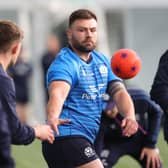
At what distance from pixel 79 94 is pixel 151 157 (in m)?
1.40

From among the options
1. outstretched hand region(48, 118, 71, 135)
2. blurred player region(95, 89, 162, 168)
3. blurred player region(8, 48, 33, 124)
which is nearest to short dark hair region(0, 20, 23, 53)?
outstretched hand region(48, 118, 71, 135)

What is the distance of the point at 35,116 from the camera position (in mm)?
21484

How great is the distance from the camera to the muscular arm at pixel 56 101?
7.29 meters

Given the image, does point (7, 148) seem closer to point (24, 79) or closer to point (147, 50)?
point (24, 79)

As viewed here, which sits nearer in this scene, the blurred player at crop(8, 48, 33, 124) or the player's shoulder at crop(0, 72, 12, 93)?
the player's shoulder at crop(0, 72, 12, 93)

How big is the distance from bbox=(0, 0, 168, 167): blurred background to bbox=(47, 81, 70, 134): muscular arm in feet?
37.8

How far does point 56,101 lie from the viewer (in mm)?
7598

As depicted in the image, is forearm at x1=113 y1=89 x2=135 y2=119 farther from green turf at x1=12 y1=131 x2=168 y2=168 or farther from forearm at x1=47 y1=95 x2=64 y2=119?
green turf at x1=12 y1=131 x2=168 y2=168

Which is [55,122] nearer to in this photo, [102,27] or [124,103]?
[124,103]

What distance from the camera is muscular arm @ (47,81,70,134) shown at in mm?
7289

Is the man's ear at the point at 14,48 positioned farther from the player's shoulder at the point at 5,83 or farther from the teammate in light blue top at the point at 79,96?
the teammate in light blue top at the point at 79,96

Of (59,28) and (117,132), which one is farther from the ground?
(117,132)

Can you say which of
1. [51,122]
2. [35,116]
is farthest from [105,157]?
[35,116]

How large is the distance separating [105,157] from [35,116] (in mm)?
12392
